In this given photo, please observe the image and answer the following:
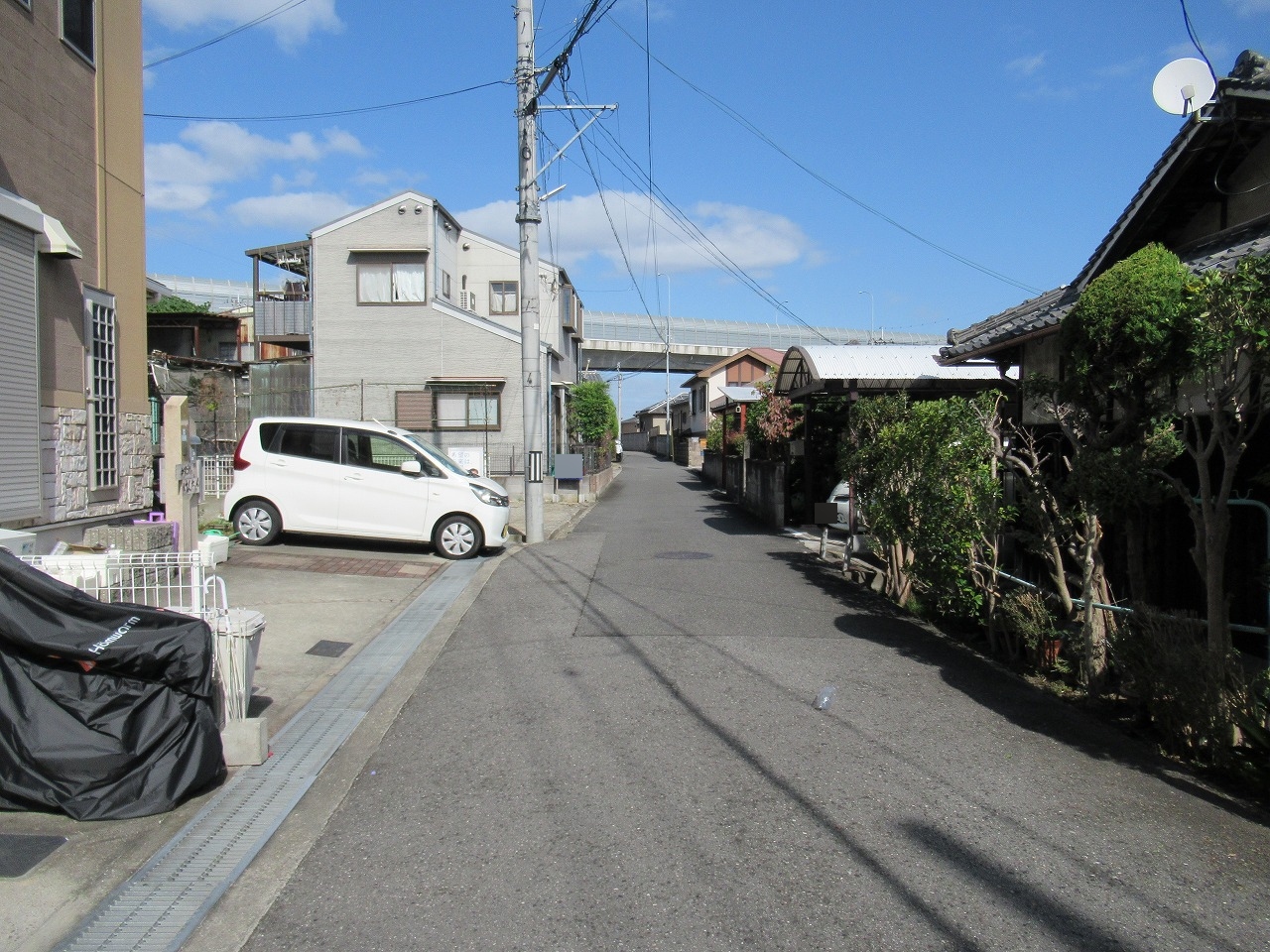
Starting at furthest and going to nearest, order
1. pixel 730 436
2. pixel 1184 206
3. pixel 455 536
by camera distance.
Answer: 1. pixel 730 436
2. pixel 455 536
3. pixel 1184 206

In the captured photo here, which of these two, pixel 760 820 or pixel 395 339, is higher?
pixel 395 339

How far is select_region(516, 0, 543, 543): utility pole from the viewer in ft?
53.3

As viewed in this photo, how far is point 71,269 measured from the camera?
9.02 m

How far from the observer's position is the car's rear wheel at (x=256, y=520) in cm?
1345

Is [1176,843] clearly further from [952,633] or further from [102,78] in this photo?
[102,78]

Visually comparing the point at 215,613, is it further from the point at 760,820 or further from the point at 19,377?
the point at 19,377

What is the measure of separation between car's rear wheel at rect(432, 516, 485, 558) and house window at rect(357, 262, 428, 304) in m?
15.1

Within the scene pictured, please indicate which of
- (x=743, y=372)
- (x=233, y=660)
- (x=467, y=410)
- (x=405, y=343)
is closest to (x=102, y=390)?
(x=233, y=660)

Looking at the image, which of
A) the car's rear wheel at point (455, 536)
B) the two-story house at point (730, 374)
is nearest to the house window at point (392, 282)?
the car's rear wheel at point (455, 536)

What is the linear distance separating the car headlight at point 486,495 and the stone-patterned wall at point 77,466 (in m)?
4.49

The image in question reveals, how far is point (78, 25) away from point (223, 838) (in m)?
8.62

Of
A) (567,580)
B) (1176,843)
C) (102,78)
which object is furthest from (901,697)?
(102,78)

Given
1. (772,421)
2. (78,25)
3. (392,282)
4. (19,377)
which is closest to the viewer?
(19,377)

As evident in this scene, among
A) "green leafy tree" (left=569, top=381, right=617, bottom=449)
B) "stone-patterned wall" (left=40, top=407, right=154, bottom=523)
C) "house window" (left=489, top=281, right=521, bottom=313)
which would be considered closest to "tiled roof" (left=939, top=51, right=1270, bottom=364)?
"stone-patterned wall" (left=40, top=407, right=154, bottom=523)
